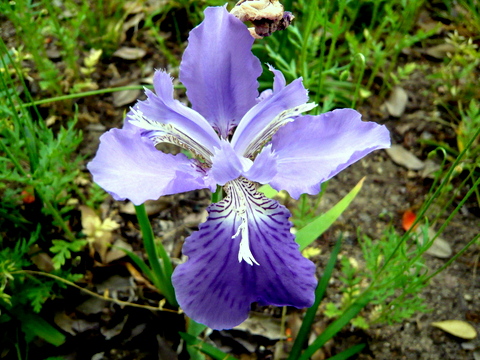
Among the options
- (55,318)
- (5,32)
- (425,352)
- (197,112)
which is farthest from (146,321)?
(5,32)

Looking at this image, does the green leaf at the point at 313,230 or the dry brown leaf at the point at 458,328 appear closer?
the green leaf at the point at 313,230

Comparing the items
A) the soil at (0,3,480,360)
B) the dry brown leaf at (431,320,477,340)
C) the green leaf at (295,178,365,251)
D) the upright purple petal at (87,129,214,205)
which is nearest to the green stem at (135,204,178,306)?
the soil at (0,3,480,360)

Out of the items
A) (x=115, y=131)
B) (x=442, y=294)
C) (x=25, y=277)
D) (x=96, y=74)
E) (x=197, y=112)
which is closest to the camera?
(x=115, y=131)

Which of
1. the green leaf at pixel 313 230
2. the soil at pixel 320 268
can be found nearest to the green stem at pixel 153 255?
the soil at pixel 320 268

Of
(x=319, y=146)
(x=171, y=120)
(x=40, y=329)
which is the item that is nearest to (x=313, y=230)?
(x=319, y=146)

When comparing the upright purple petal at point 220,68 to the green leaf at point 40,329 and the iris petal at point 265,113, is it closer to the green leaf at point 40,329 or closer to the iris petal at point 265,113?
the iris petal at point 265,113

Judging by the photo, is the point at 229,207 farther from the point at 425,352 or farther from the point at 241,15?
the point at 425,352
